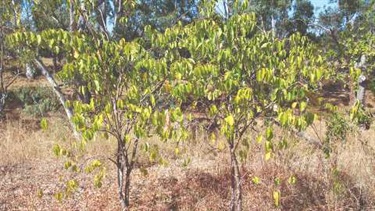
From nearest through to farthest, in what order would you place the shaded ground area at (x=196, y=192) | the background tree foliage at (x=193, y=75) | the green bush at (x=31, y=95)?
the background tree foliage at (x=193, y=75) → the shaded ground area at (x=196, y=192) → the green bush at (x=31, y=95)

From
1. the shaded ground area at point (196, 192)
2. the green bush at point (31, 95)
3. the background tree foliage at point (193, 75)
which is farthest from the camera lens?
the green bush at point (31, 95)

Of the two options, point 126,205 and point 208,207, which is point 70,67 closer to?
point 126,205

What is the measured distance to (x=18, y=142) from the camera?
8.20 metres

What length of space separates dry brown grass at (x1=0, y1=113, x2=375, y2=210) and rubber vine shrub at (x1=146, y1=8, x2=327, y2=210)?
1.39 meters

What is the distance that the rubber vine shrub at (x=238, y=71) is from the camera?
3.30 m

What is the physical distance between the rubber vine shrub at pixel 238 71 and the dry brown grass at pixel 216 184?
139cm

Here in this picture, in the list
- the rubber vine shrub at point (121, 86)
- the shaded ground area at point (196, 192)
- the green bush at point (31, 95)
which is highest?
the rubber vine shrub at point (121, 86)

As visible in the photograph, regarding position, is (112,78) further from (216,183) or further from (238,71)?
(216,183)

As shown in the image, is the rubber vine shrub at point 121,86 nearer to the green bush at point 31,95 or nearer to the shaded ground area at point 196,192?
the shaded ground area at point 196,192

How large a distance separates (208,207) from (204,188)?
0.44 meters


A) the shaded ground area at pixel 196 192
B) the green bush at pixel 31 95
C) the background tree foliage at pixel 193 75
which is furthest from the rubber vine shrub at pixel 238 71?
the green bush at pixel 31 95

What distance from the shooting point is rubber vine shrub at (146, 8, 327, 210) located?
3303mm

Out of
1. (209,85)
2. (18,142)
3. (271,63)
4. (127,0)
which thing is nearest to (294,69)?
(271,63)

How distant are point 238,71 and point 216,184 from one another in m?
2.60
